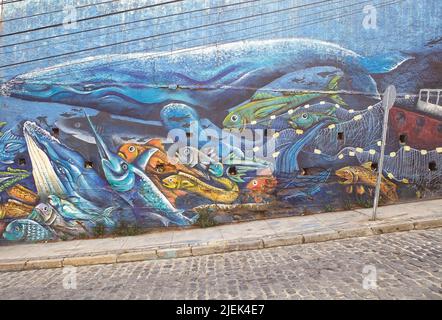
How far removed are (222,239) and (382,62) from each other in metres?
5.94

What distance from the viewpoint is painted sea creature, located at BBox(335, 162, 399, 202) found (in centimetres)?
841

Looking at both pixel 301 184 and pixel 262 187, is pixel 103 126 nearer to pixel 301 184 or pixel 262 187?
pixel 262 187

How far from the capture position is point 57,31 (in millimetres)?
7961

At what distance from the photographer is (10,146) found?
796 cm

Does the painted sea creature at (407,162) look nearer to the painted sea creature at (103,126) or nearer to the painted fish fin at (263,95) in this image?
the painted fish fin at (263,95)

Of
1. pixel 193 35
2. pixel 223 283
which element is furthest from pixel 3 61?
pixel 223 283

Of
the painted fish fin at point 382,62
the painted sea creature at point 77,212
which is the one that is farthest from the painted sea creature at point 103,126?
the painted fish fin at point 382,62

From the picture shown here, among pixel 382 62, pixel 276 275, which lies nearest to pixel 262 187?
pixel 276 275

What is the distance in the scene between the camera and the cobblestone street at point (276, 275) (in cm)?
416

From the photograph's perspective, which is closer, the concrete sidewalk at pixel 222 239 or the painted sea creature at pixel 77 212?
the concrete sidewalk at pixel 222 239

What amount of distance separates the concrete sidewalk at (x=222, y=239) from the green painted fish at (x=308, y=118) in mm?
2267

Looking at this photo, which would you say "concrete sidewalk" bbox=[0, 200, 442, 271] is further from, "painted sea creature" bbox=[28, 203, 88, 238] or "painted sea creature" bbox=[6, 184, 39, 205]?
"painted sea creature" bbox=[6, 184, 39, 205]

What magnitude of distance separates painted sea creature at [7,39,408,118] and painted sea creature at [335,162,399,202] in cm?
219

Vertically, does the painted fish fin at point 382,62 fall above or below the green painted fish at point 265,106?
above
